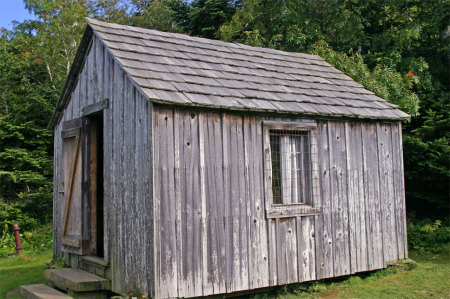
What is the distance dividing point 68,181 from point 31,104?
1137cm

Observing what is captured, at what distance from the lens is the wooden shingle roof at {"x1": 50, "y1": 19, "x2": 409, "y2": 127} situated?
725 centimetres

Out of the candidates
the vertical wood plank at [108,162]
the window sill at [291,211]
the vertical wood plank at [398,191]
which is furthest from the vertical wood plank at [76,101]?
the vertical wood plank at [398,191]

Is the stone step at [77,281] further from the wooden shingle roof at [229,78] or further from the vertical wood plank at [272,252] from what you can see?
the wooden shingle roof at [229,78]

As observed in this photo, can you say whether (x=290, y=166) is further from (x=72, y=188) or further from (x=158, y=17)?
(x=158, y=17)

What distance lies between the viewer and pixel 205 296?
7.05 metres

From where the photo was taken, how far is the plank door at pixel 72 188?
28.6 ft

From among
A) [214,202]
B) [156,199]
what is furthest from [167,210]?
[214,202]

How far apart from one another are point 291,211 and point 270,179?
0.68 meters

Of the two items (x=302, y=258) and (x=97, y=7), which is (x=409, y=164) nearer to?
(x=302, y=258)

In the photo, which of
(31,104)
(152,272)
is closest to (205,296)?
(152,272)

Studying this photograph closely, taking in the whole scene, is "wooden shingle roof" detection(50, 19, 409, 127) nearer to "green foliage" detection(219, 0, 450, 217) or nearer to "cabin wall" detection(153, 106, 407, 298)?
"cabin wall" detection(153, 106, 407, 298)

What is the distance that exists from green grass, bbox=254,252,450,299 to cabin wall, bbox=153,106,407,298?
216mm

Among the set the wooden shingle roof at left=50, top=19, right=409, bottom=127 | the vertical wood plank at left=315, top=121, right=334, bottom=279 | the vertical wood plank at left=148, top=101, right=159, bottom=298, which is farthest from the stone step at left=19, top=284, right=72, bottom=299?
the vertical wood plank at left=315, top=121, right=334, bottom=279

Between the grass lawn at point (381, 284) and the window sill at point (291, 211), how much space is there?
1.23m
